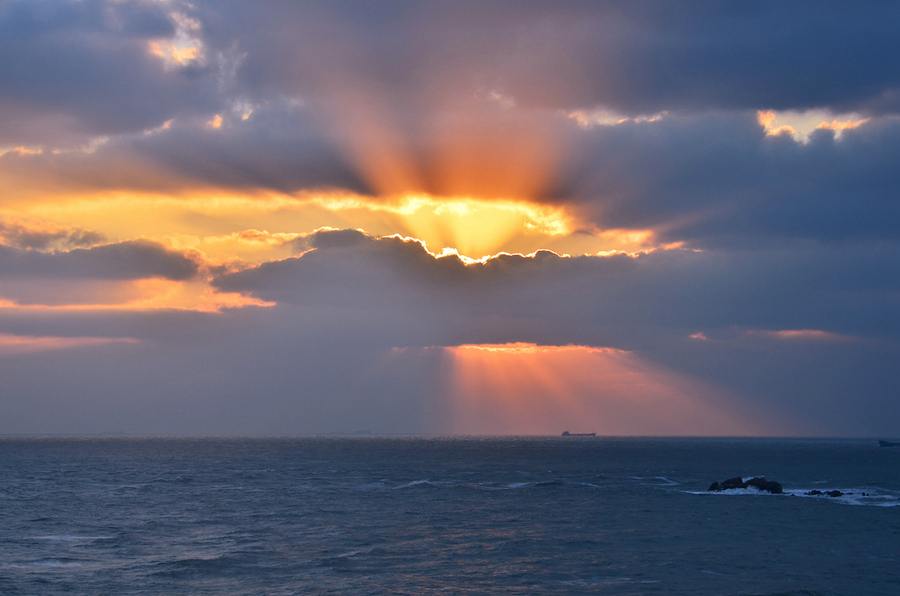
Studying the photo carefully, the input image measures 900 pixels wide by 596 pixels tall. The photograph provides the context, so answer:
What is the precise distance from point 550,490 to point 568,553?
50321mm

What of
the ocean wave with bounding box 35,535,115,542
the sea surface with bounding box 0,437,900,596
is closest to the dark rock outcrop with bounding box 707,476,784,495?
the sea surface with bounding box 0,437,900,596

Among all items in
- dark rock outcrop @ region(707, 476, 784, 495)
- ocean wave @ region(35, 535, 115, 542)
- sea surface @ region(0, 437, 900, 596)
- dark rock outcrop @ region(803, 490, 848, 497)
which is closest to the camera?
sea surface @ region(0, 437, 900, 596)

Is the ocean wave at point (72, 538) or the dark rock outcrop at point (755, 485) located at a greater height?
the dark rock outcrop at point (755, 485)

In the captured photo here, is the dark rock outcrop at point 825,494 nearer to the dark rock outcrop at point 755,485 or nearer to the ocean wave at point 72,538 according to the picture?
the dark rock outcrop at point 755,485

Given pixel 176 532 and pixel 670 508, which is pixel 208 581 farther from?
pixel 670 508

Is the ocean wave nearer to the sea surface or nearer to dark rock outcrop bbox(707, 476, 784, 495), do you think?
the sea surface

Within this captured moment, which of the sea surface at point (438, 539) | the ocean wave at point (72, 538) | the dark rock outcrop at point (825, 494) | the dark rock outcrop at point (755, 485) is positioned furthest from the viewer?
the dark rock outcrop at point (755, 485)

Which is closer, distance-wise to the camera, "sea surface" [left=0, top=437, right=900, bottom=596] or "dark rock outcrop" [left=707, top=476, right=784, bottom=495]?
"sea surface" [left=0, top=437, right=900, bottom=596]

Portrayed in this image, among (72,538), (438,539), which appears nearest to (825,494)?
(438,539)

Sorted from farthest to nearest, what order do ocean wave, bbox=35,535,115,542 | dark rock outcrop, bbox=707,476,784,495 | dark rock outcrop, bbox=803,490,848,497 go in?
dark rock outcrop, bbox=707,476,784,495 < dark rock outcrop, bbox=803,490,848,497 < ocean wave, bbox=35,535,115,542

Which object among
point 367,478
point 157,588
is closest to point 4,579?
point 157,588

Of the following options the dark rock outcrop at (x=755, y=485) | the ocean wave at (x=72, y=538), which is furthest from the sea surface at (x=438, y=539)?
the dark rock outcrop at (x=755, y=485)

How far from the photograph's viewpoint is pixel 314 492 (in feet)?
334

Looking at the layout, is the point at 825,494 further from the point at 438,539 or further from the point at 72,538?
the point at 72,538
